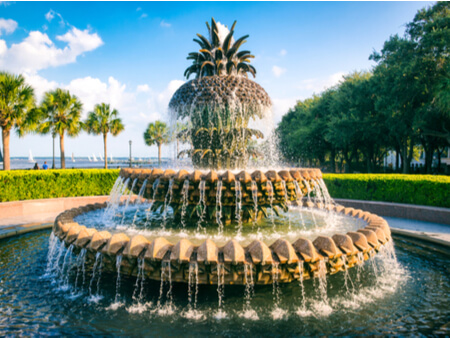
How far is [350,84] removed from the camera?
102 ft

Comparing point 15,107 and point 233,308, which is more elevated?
point 15,107

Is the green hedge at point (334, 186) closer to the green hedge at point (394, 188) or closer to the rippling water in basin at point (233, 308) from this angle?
the green hedge at point (394, 188)

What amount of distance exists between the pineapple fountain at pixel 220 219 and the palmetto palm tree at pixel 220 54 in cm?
3

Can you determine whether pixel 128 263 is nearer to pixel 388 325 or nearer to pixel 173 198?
pixel 173 198

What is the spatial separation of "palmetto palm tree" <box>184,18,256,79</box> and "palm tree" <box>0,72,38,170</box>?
16.2 metres

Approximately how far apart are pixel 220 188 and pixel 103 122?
34.3 meters

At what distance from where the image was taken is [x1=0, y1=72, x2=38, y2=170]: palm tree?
18.1 metres

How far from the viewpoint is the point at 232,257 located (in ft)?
12.5

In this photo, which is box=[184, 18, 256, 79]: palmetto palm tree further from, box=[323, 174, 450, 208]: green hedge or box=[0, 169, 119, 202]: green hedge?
box=[0, 169, 119, 202]: green hedge

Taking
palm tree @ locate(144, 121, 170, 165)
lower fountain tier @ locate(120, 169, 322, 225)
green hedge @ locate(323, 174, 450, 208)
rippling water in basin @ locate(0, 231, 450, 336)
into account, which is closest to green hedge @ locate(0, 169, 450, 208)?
green hedge @ locate(323, 174, 450, 208)

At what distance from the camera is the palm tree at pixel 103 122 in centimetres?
3506

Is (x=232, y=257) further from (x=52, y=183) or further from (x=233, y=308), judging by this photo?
(x=52, y=183)

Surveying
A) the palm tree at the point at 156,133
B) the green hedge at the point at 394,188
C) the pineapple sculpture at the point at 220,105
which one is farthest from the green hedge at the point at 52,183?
the palm tree at the point at 156,133

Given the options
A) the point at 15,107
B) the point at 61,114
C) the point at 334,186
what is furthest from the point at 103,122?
the point at 334,186
